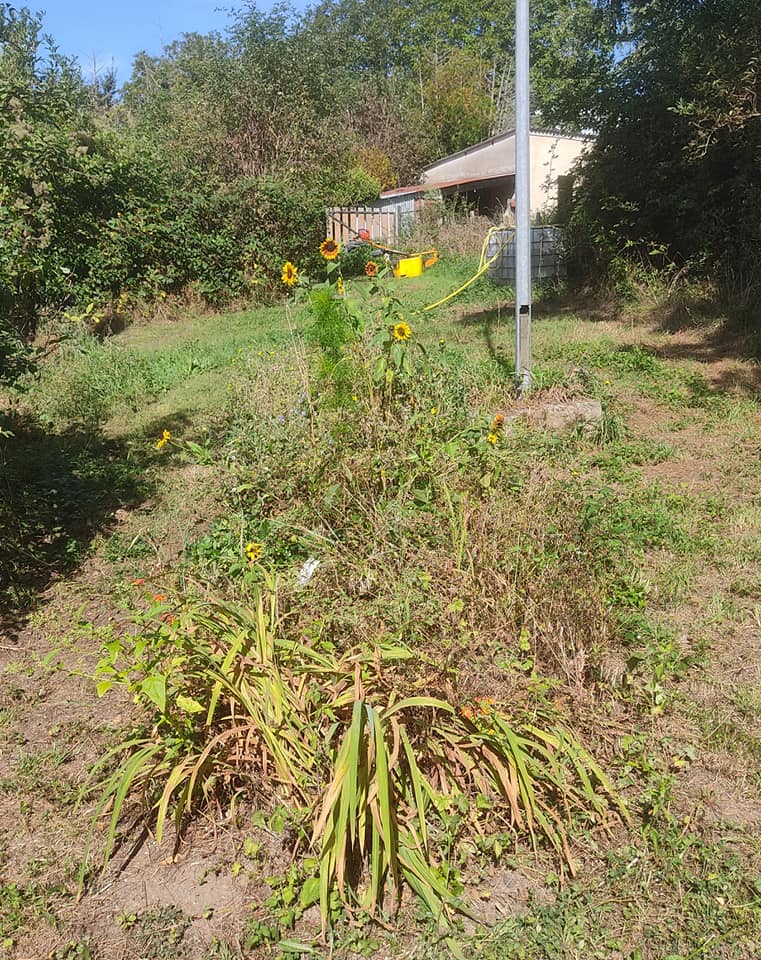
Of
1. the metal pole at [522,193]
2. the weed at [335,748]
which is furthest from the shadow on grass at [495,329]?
the weed at [335,748]

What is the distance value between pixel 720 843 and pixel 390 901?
36.2 inches

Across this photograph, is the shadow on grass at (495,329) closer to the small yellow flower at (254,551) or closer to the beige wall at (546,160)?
the small yellow flower at (254,551)

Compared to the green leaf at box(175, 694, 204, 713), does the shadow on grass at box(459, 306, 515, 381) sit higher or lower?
lower

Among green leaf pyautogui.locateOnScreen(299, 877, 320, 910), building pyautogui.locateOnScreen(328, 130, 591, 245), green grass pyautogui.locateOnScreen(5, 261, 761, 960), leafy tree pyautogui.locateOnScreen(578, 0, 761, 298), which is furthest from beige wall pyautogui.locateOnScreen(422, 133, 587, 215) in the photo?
green leaf pyautogui.locateOnScreen(299, 877, 320, 910)

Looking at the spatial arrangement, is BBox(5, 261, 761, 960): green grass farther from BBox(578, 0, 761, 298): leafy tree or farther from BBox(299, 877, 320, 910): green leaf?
BBox(578, 0, 761, 298): leafy tree

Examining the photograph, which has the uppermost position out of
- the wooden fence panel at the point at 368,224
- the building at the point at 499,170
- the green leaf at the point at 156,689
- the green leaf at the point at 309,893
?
the building at the point at 499,170

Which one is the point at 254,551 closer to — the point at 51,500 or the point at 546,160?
the point at 51,500

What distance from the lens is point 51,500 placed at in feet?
14.2

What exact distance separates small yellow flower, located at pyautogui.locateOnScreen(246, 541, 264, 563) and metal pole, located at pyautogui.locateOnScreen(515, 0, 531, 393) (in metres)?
3.01

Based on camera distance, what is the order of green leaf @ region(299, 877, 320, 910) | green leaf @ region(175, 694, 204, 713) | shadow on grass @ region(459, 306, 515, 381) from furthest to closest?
shadow on grass @ region(459, 306, 515, 381) → green leaf @ region(175, 694, 204, 713) → green leaf @ region(299, 877, 320, 910)

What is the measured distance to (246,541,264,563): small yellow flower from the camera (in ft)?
9.86

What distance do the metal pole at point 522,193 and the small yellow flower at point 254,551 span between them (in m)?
3.01

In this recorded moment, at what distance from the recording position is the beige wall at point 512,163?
17.6 m

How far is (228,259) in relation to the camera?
12.9 meters
